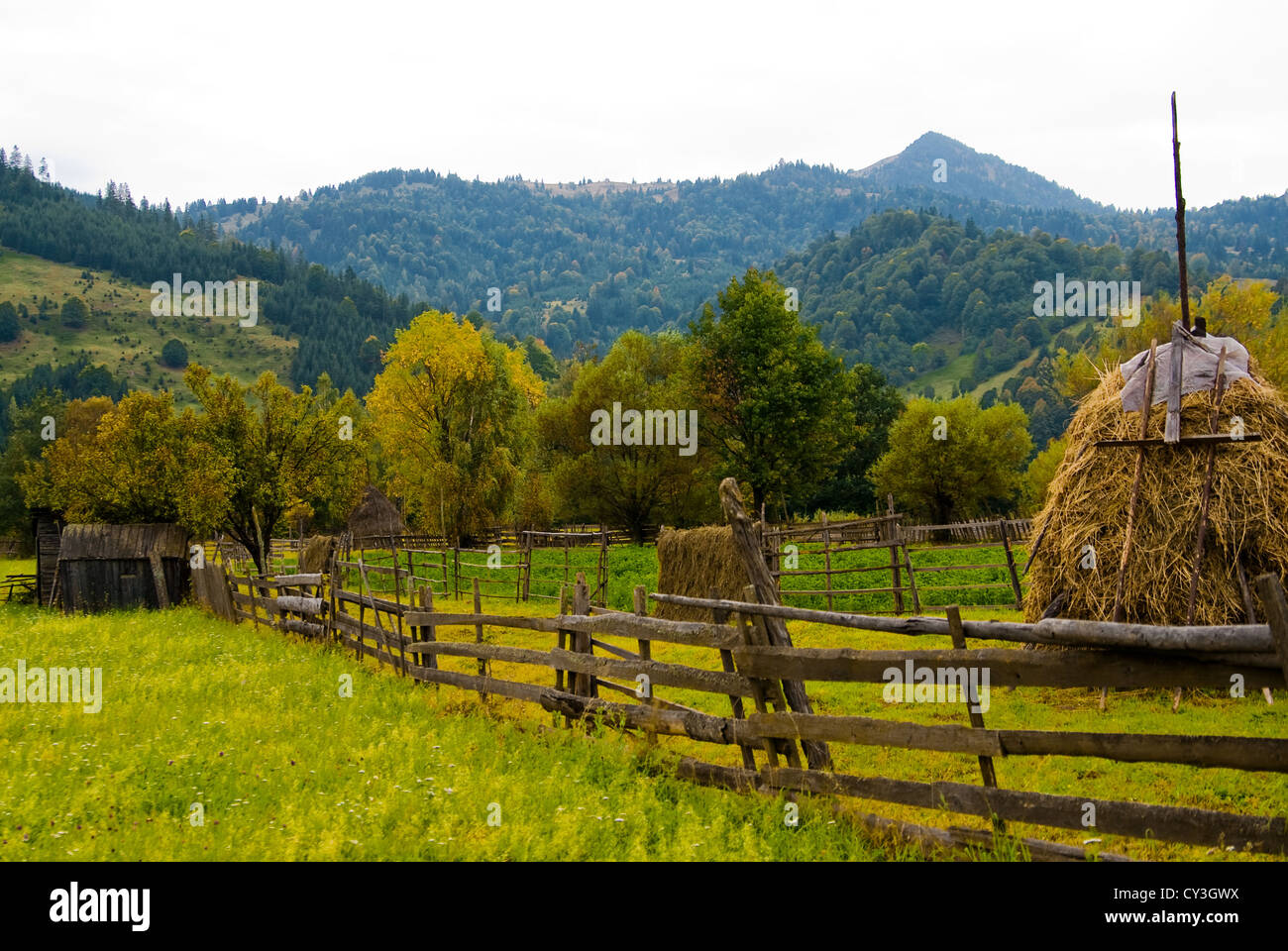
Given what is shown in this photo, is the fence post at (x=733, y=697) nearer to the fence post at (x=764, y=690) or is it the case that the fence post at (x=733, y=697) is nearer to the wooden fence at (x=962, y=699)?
the wooden fence at (x=962, y=699)

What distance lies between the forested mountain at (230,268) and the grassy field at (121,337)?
5.63 metres

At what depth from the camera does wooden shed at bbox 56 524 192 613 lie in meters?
Answer: 25.2

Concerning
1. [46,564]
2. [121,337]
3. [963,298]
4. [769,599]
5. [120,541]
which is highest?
[963,298]

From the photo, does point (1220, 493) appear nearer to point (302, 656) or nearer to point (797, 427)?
point (302, 656)

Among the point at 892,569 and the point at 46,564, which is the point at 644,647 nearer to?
the point at 892,569

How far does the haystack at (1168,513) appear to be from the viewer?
10141 mm

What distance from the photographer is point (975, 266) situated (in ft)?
589

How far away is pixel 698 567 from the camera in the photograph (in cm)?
2106

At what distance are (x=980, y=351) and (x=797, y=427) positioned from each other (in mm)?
125770

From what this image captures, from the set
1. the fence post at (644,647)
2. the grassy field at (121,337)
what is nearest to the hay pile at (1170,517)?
the fence post at (644,647)

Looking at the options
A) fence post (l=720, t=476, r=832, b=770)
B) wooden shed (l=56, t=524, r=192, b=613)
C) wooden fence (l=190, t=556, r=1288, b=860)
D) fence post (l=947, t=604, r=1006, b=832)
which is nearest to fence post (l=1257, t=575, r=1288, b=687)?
wooden fence (l=190, t=556, r=1288, b=860)

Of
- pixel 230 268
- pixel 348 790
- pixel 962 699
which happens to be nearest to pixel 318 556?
pixel 348 790

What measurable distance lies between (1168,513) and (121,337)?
533 feet
